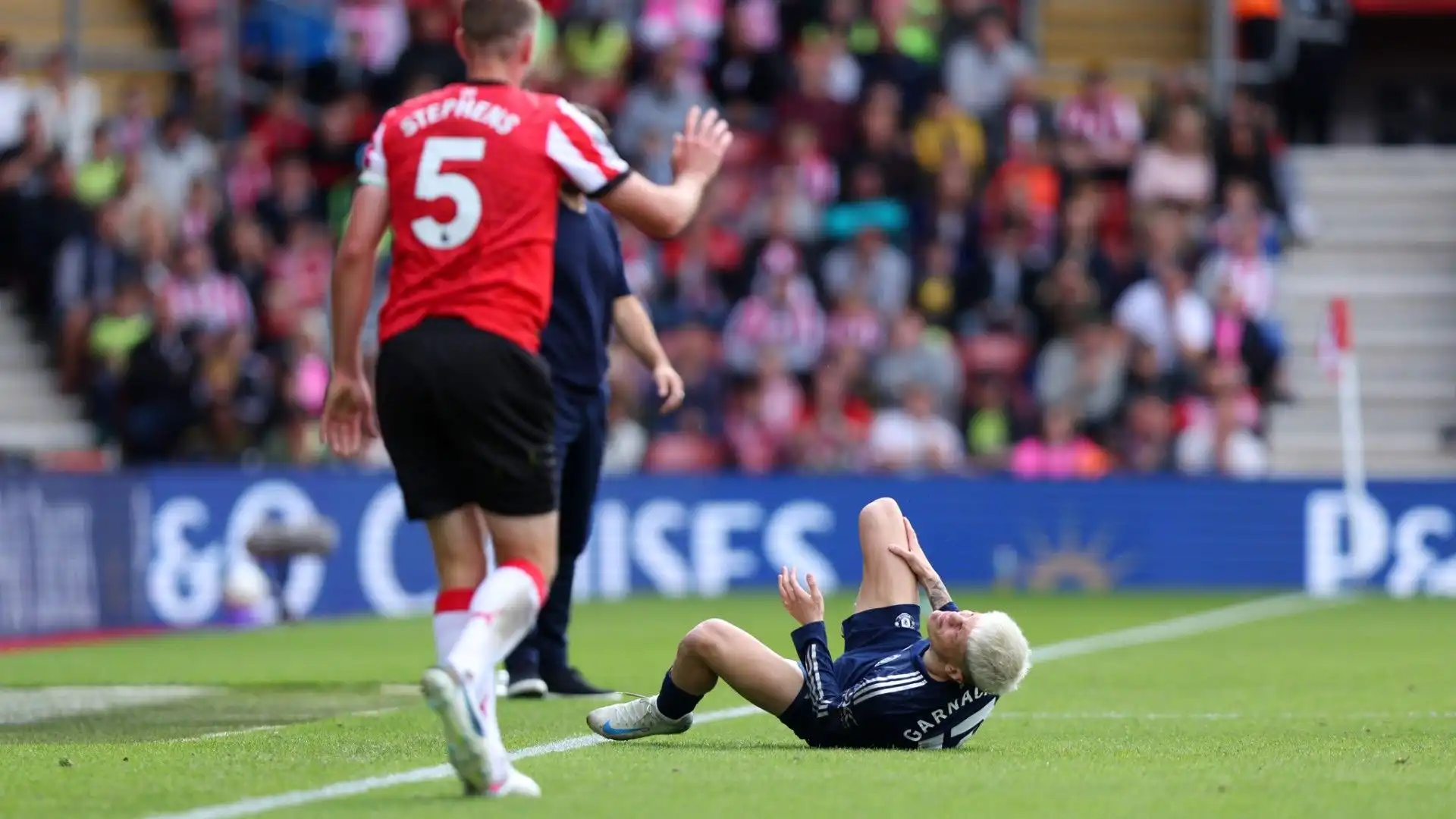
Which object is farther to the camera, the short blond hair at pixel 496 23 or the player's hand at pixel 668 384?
the player's hand at pixel 668 384

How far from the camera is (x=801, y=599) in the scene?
7668 mm

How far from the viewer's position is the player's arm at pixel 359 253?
6.54 meters

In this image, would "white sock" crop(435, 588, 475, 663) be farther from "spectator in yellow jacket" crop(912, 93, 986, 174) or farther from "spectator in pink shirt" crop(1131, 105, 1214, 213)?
"spectator in pink shirt" crop(1131, 105, 1214, 213)

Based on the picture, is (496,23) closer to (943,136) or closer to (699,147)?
(699,147)

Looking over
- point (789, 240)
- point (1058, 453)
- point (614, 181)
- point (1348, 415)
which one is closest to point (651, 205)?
point (614, 181)

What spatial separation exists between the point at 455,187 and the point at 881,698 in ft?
7.06

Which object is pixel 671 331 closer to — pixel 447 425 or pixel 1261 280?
pixel 1261 280

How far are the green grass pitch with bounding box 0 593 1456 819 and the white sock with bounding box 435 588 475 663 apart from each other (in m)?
0.40

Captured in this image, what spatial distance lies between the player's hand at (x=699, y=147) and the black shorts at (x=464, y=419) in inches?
32.8

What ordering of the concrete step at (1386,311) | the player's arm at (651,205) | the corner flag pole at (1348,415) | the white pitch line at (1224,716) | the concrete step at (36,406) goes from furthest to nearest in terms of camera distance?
the concrete step at (1386,311) → the concrete step at (36,406) → the corner flag pole at (1348,415) → the white pitch line at (1224,716) → the player's arm at (651,205)

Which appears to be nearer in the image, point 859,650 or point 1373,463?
point 859,650

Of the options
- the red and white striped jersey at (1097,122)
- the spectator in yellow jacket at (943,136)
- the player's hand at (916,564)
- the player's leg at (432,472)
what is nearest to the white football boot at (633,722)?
the player's hand at (916,564)

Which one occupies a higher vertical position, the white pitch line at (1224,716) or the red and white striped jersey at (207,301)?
the red and white striped jersey at (207,301)

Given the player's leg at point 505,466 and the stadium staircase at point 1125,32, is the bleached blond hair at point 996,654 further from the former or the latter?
the stadium staircase at point 1125,32
